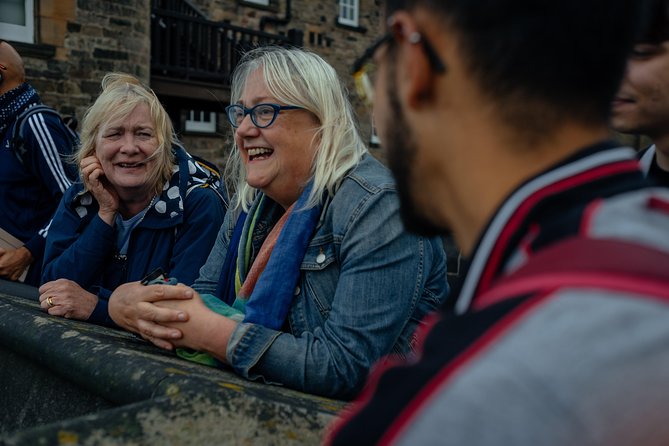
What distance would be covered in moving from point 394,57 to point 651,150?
79.1 inches

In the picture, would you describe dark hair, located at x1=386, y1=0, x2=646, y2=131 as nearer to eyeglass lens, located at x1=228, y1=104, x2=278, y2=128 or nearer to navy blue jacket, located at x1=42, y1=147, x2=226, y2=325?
eyeglass lens, located at x1=228, y1=104, x2=278, y2=128

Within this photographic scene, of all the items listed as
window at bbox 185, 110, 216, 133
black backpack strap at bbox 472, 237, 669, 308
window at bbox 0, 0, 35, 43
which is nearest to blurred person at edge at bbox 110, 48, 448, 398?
black backpack strap at bbox 472, 237, 669, 308

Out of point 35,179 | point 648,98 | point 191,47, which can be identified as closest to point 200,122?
point 191,47

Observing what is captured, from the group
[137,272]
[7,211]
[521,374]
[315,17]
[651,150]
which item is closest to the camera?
[521,374]

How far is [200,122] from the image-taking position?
1702 centimetres

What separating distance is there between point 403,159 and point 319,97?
1647 mm

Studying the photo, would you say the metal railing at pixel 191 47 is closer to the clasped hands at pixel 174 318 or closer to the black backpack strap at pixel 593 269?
the clasped hands at pixel 174 318

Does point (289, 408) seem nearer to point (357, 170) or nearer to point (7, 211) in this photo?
point (357, 170)

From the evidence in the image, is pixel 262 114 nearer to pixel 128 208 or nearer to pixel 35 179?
pixel 128 208

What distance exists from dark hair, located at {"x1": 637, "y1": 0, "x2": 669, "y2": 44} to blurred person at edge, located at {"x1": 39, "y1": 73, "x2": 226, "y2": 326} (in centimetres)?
208

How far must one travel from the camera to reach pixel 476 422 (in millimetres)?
639

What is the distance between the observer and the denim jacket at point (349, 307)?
216cm

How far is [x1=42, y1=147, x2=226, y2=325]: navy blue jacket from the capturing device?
10.7 feet

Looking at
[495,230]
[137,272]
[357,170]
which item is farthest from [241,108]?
[495,230]
